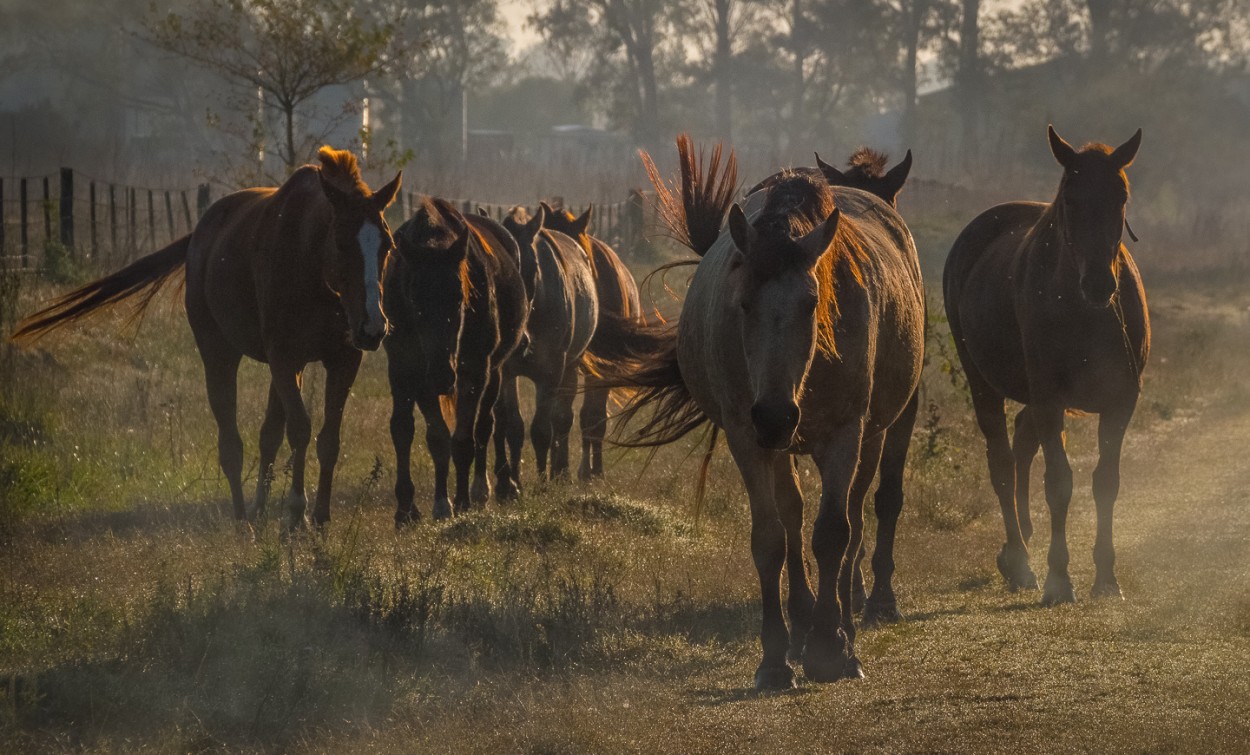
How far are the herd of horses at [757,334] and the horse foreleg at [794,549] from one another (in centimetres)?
1

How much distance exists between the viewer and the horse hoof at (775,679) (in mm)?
5766

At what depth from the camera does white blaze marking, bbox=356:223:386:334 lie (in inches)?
308

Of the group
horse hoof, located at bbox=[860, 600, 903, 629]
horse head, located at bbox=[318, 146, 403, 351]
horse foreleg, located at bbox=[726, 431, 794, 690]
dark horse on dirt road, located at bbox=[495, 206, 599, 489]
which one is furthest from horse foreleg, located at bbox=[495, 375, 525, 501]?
horse foreleg, located at bbox=[726, 431, 794, 690]

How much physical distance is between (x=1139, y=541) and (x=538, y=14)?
49.2 m

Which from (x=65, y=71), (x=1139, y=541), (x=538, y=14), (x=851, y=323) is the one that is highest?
(x=538, y=14)

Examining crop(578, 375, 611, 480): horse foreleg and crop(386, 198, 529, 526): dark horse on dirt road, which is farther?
crop(578, 375, 611, 480): horse foreleg

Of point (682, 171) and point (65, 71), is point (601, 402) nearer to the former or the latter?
point (682, 171)

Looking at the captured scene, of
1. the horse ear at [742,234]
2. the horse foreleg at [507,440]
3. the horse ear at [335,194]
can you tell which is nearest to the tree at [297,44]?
the horse foreleg at [507,440]

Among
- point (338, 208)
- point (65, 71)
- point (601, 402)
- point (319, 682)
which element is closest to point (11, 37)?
point (65, 71)

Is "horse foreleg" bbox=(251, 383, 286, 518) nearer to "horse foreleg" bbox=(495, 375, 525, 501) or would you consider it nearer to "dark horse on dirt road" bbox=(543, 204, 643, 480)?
"horse foreleg" bbox=(495, 375, 525, 501)

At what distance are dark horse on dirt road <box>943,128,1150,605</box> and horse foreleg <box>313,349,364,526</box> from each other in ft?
12.7

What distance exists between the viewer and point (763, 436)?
511 cm

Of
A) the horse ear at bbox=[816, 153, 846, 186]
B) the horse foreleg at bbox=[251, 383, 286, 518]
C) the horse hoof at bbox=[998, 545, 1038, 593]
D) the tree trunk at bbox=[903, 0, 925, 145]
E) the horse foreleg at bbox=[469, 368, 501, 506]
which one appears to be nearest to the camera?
the horse ear at bbox=[816, 153, 846, 186]

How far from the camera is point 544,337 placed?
11789 mm
